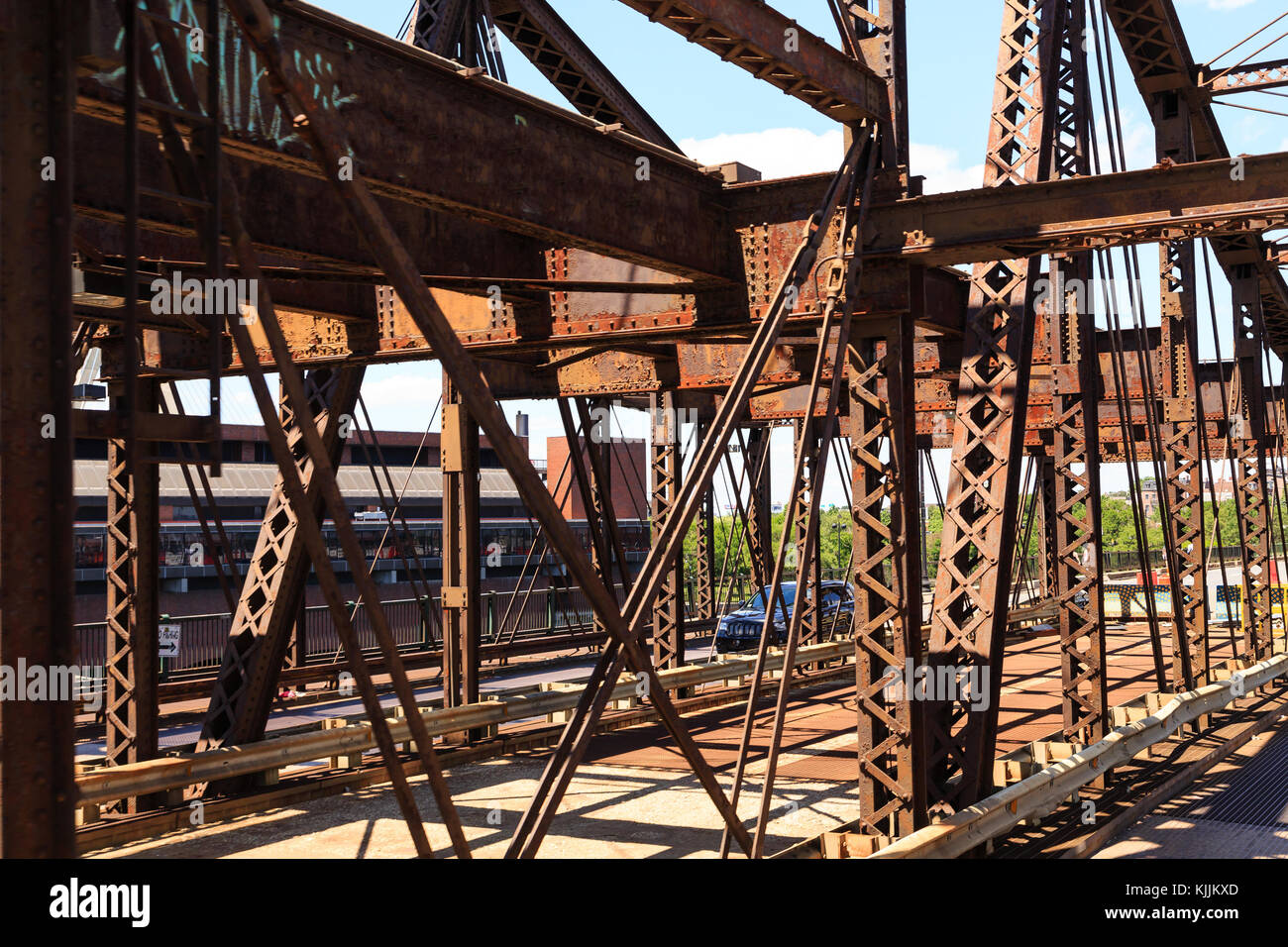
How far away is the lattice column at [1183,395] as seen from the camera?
20203 mm

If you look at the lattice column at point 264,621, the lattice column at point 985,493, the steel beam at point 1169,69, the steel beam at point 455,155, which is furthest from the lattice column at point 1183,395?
the lattice column at point 264,621

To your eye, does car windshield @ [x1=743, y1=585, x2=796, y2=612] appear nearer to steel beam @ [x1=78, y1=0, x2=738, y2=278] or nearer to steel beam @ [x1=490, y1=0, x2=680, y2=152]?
steel beam @ [x1=490, y1=0, x2=680, y2=152]

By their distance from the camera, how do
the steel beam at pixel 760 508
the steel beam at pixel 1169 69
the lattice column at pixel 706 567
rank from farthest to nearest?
the lattice column at pixel 706 567 < the steel beam at pixel 760 508 < the steel beam at pixel 1169 69

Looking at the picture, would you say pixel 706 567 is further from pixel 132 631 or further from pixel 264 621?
pixel 132 631

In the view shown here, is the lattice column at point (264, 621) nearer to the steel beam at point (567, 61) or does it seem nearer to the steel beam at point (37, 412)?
the steel beam at point (567, 61)

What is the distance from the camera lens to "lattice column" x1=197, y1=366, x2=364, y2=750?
1292cm

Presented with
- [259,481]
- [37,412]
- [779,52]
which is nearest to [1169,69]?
[779,52]

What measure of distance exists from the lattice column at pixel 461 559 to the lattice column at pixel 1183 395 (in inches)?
471

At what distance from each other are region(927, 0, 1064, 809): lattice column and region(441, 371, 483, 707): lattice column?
710 centimetres

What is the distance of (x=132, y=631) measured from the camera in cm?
1252

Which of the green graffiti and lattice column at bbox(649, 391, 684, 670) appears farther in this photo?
lattice column at bbox(649, 391, 684, 670)

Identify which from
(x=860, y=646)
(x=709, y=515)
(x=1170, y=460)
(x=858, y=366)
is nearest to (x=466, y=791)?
(x=860, y=646)

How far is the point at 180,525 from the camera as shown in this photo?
4734cm

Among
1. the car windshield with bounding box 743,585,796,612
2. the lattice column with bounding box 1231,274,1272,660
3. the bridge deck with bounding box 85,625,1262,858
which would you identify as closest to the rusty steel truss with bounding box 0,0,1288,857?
the bridge deck with bounding box 85,625,1262,858
